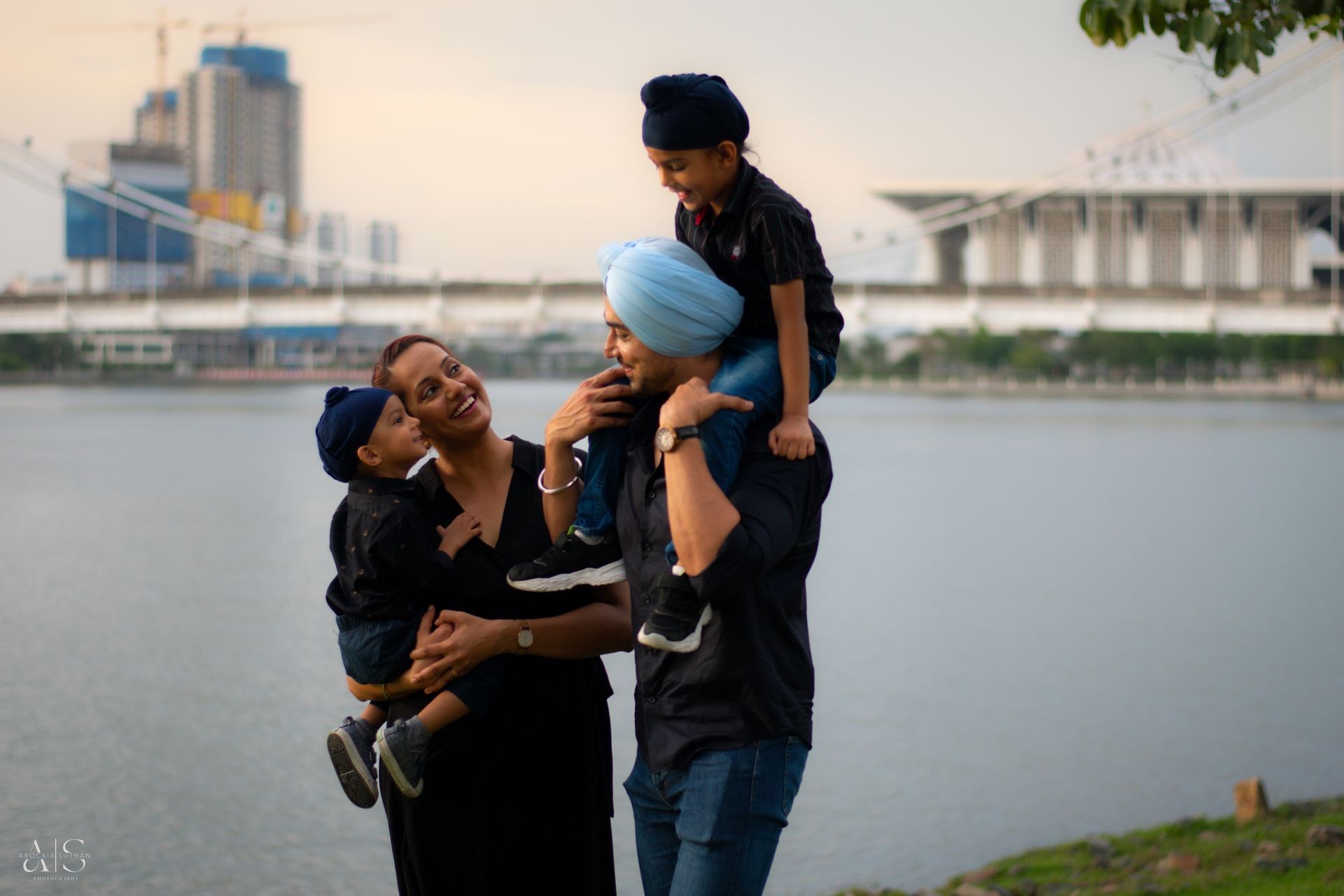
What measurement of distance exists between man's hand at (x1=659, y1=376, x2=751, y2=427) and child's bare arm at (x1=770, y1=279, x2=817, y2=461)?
0.24ft

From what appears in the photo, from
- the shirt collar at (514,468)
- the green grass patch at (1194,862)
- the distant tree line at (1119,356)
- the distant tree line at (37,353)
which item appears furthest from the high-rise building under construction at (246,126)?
the shirt collar at (514,468)

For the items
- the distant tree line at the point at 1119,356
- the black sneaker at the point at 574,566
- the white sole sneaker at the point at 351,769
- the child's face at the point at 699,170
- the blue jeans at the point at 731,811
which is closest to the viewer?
the blue jeans at the point at 731,811

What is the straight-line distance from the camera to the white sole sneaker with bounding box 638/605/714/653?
2137mm

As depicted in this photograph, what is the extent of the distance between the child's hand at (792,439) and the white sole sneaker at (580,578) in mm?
363

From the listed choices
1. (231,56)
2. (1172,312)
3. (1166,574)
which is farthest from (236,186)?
(1166,574)

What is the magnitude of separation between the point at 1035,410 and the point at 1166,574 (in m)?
39.2

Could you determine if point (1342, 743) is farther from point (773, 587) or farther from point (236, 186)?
point (236, 186)

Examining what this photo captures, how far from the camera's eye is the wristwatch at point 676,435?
6.90 ft

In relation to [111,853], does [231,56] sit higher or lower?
higher

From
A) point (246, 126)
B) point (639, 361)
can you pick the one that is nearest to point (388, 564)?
point (639, 361)

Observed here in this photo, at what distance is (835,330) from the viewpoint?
2461mm

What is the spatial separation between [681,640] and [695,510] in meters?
0.21

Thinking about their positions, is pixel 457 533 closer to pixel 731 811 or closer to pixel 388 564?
pixel 388 564

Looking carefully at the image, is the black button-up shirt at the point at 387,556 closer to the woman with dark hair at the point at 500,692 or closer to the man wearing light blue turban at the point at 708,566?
the woman with dark hair at the point at 500,692
